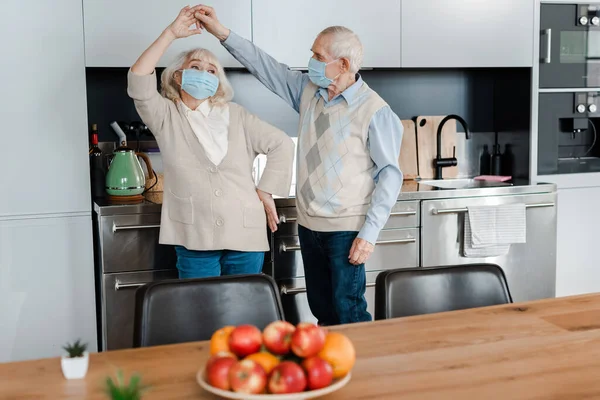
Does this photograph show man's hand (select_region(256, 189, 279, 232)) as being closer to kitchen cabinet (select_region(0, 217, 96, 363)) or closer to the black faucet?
kitchen cabinet (select_region(0, 217, 96, 363))

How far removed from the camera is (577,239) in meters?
3.83

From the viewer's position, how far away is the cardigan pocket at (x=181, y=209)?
2561 mm

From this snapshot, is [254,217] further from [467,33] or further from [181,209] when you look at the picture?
[467,33]

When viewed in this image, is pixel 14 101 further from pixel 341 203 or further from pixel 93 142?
pixel 341 203

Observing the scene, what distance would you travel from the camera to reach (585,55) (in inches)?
150

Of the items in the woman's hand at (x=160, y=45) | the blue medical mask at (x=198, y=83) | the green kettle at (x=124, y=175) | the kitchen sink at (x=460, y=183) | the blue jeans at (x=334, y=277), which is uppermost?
the woman's hand at (x=160, y=45)

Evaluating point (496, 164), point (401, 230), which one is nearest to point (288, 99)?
point (401, 230)

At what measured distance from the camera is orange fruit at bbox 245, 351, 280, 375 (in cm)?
116

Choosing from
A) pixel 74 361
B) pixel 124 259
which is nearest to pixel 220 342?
pixel 74 361

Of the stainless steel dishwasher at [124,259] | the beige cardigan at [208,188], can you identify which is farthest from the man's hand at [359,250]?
the stainless steel dishwasher at [124,259]

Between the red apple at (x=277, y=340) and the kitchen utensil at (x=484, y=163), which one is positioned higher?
the kitchen utensil at (x=484, y=163)

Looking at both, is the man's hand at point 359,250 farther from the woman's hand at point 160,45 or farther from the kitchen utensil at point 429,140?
the kitchen utensil at point 429,140

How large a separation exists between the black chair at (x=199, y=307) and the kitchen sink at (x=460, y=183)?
75.2 inches

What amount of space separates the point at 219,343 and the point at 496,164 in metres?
2.97
